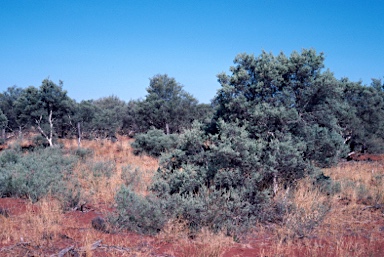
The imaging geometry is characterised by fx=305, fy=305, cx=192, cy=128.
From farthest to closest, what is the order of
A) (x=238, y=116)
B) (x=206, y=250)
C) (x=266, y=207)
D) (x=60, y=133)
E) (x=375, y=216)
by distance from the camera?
(x=60, y=133), (x=238, y=116), (x=375, y=216), (x=266, y=207), (x=206, y=250)

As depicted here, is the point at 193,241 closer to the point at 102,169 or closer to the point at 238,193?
the point at 238,193

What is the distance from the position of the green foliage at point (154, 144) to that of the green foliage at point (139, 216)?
34.4ft

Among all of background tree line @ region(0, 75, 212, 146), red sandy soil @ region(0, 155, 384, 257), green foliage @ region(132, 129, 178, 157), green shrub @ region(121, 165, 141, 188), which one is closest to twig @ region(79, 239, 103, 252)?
red sandy soil @ region(0, 155, 384, 257)

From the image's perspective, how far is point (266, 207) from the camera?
6426 mm

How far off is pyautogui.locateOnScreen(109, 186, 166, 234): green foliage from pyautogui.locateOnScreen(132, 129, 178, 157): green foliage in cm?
1048

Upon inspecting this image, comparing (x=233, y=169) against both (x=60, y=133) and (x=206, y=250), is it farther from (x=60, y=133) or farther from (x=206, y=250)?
(x=60, y=133)

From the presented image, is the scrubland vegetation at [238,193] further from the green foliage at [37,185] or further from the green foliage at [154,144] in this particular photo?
the green foliage at [154,144]

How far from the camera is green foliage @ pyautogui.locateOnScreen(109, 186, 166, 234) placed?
5.69 m

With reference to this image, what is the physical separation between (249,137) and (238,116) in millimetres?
594

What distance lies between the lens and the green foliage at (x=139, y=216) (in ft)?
18.7

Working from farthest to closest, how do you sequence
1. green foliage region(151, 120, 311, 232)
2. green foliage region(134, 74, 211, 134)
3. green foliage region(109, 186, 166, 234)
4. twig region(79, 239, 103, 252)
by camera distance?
green foliage region(134, 74, 211, 134)
green foliage region(151, 120, 311, 232)
green foliage region(109, 186, 166, 234)
twig region(79, 239, 103, 252)

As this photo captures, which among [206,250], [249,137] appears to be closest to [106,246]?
[206,250]

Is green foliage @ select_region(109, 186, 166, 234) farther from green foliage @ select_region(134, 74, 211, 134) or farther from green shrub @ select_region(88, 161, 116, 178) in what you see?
green foliage @ select_region(134, 74, 211, 134)

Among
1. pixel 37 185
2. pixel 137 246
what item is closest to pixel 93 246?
pixel 137 246
